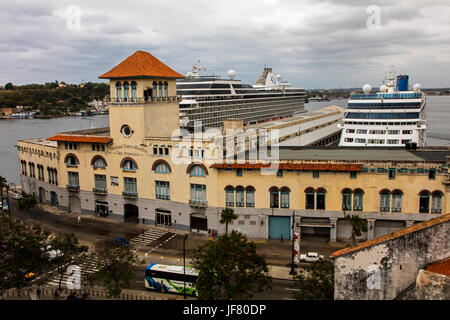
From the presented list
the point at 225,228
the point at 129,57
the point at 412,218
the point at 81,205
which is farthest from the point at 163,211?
the point at 412,218

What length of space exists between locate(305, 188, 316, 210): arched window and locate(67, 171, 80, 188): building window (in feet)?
110

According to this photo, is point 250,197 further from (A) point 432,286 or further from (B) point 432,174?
(A) point 432,286

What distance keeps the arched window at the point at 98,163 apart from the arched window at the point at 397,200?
38073 mm

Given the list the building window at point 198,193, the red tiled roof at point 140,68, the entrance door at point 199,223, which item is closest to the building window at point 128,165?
the building window at point 198,193

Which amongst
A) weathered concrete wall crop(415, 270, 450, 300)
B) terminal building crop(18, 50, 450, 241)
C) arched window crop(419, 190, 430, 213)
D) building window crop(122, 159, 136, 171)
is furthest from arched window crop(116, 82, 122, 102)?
weathered concrete wall crop(415, 270, 450, 300)

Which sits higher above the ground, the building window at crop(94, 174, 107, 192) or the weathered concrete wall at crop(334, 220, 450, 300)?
the weathered concrete wall at crop(334, 220, 450, 300)

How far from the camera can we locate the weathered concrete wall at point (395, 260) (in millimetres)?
22797

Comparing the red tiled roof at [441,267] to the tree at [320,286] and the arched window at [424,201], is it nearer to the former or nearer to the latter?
the tree at [320,286]

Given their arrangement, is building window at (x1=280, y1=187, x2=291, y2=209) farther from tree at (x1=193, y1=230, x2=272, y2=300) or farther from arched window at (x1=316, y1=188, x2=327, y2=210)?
tree at (x1=193, y1=230, x2=272, y2=300)

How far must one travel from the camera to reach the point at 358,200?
153 ft

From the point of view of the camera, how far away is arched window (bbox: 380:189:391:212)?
45881 mm

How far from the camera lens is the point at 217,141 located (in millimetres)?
50281

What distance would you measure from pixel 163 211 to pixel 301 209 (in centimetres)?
1844

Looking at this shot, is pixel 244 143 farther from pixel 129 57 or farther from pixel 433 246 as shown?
pixel 433 246
